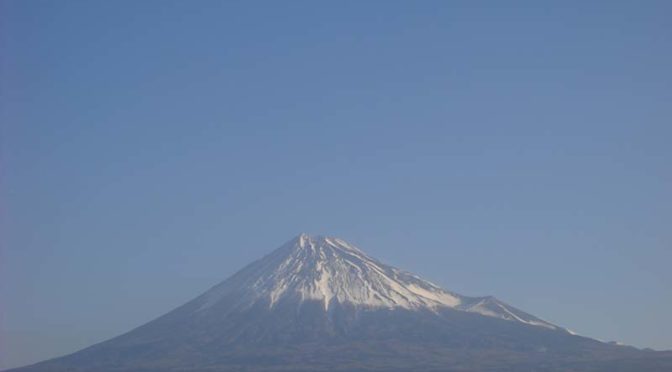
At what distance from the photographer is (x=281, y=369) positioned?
641 feet

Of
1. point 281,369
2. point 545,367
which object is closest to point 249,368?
point 281,369

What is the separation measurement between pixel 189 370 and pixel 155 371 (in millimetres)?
6604

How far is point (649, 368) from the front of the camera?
619 feet

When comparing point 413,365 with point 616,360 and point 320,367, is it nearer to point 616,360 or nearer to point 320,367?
point 320,367

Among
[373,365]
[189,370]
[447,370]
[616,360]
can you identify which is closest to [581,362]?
[616,360]

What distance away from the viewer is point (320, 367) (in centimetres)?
19738

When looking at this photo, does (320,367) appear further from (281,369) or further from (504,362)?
(504,362)

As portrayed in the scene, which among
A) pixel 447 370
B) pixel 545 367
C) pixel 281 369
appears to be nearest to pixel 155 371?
pixel 281 369

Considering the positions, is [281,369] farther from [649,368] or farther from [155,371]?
[649,368]

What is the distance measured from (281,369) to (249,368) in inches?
255

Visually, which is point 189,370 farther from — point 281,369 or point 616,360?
point 616,360

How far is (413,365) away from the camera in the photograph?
19925 centimetres

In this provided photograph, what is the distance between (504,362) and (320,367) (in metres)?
33.6

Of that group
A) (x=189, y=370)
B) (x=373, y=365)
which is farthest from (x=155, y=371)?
(x=373, y=365)
